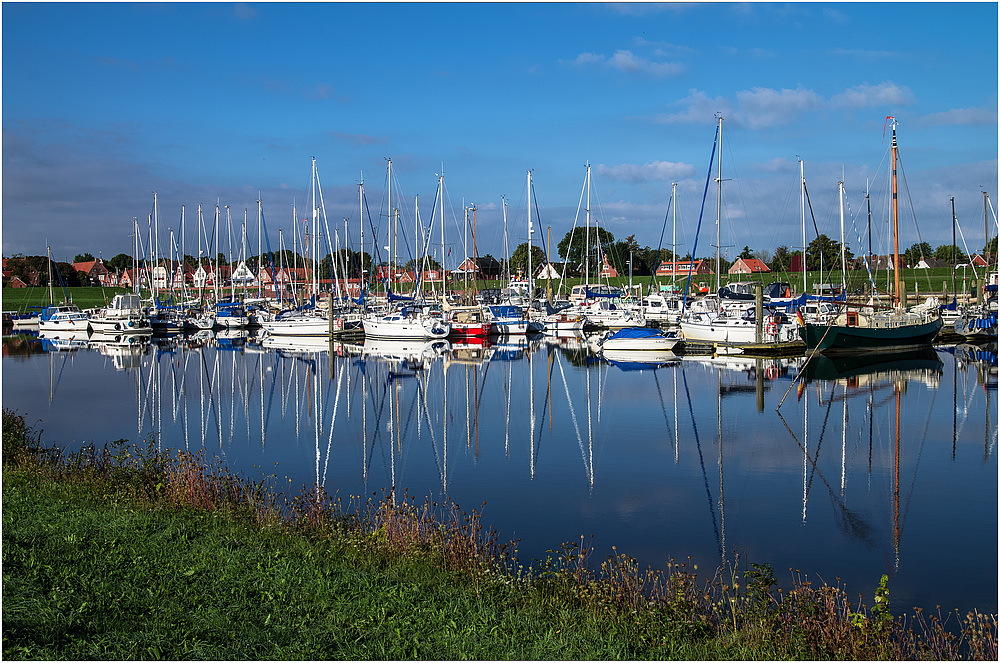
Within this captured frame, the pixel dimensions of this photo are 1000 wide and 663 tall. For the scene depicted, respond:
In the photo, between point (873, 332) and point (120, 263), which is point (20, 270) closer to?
point (120, 263)

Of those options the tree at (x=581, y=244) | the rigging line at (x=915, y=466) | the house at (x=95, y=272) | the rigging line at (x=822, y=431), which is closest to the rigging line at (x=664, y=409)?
the rigging line at (x=822, y=431)

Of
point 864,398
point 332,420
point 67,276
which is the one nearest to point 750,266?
point 67,276

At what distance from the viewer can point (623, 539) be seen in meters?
13.9

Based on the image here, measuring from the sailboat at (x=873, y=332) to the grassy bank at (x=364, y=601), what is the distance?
113 feet

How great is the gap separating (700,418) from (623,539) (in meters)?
13.3

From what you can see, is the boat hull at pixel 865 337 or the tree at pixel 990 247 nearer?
the boat hull at pixel 865 337

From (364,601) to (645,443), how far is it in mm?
14312

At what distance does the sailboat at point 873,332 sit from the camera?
148ft

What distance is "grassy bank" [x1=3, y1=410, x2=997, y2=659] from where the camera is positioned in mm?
8281

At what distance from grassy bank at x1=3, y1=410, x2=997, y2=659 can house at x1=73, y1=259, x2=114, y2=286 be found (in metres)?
164

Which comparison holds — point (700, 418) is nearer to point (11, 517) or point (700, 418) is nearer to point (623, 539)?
point (623, 539)

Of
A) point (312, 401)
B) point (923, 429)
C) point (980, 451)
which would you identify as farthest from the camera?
point (312, 401)

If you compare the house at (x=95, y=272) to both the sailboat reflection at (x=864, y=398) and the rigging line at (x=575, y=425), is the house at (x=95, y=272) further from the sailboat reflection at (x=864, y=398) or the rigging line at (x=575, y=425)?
the sailboat reflection at (x=864, y=398)

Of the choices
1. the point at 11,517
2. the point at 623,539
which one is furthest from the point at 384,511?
the point at 11,517
